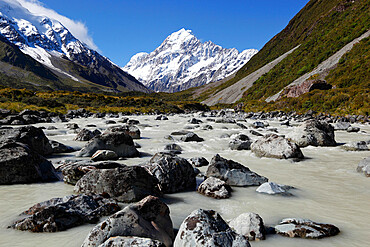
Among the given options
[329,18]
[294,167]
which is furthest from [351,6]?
[294,167]

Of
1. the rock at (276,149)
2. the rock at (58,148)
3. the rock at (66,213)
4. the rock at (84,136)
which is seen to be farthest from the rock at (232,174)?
the rock at (84,136)

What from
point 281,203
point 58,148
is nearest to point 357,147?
point 281,203

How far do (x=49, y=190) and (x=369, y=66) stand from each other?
143 ft

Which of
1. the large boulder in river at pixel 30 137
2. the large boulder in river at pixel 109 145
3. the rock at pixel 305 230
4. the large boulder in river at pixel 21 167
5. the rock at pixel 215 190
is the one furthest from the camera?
the large boulder in river at pixel 109 145

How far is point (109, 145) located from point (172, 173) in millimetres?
3553

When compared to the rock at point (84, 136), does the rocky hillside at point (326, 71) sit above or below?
above

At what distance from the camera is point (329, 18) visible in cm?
9056

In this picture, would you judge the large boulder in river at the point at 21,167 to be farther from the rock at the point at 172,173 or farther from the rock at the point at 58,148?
the rock at the point at 58,148

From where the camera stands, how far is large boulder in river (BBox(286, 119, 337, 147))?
10.6 m

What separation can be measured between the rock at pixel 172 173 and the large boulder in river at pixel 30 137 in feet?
16.1

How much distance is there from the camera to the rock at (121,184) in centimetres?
397

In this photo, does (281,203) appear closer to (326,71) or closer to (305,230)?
(305,230)

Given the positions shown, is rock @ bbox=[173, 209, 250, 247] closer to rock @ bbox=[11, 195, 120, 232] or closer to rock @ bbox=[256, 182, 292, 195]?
rock @ bbox=[11, 195, 120, 232]

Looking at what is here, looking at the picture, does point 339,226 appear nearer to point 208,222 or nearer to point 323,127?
point 208,222
